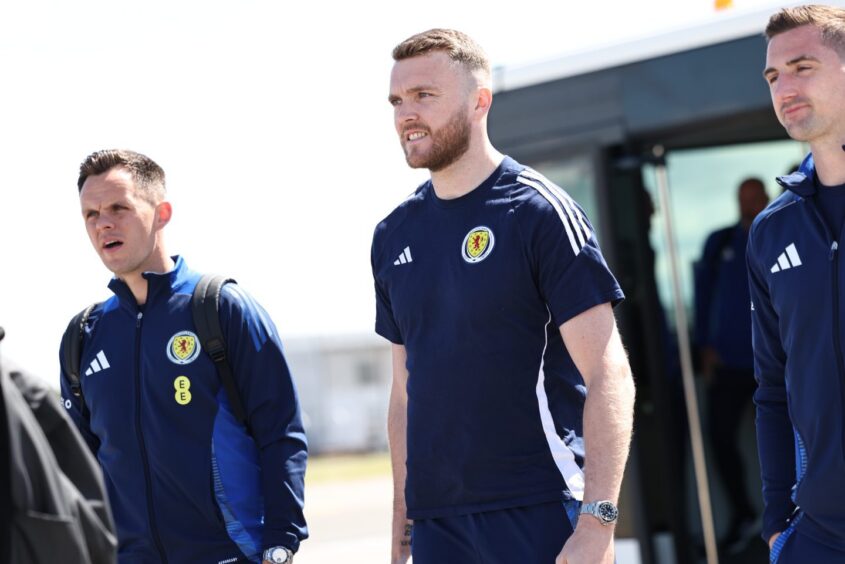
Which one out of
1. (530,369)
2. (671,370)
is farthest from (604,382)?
(671,370)

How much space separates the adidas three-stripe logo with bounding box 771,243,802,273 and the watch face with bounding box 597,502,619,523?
83cm

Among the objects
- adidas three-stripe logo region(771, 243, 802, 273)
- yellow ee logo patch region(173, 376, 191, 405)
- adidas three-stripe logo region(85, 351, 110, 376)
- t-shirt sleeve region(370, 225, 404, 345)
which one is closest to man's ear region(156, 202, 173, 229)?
adidas three-stripe logo region(85, 351, 110, 376)

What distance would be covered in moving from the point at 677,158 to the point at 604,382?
344 cm

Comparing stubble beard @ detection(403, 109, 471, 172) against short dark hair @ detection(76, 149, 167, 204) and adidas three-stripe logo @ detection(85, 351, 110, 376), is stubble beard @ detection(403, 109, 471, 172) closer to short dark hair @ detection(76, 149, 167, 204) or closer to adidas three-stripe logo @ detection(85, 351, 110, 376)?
short dark hair @ detection(76, 149, 167, 204)

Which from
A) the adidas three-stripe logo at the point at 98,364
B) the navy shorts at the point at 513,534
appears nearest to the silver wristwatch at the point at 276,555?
the navy shorts at the point at 513,534

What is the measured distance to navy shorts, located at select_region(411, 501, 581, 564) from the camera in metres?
3.52

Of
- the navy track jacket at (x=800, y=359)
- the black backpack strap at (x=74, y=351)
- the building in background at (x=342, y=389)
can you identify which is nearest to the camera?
the navy track jacket at (x=800, y=359)

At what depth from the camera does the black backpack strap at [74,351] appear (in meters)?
4.49

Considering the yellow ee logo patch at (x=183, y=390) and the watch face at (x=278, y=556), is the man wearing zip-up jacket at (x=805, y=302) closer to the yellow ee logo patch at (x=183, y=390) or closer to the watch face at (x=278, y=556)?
the watch face at (x=278, y=556)

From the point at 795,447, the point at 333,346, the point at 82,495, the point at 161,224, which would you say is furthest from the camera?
the point at 333,346

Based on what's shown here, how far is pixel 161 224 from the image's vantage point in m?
4.61

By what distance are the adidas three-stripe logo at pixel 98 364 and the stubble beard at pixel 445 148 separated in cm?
133

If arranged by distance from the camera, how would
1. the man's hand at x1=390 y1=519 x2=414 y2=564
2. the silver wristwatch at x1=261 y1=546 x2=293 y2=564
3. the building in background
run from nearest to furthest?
1. the man's hand at x1=390 y1=519 x2=414 y2=564
2. the silver wristwatch at x1=261 y1=546 x2=293 y2=564
3. the building in background

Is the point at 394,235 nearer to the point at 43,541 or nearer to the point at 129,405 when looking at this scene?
the point at 129,405
